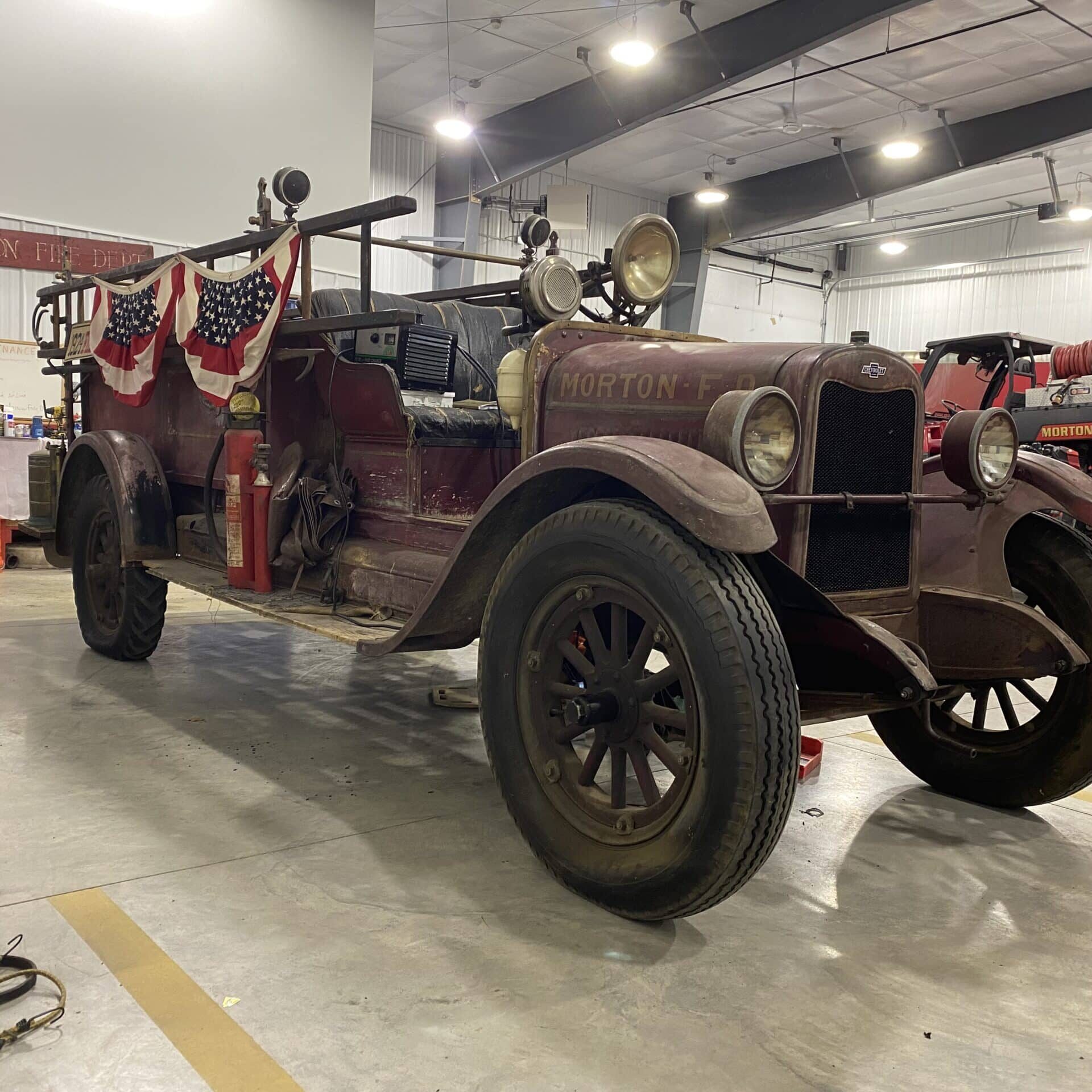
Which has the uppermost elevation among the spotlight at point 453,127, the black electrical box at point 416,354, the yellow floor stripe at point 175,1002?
the spotlight at point 453,127

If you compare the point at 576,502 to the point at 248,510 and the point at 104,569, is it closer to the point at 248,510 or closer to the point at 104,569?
the point at 248,510

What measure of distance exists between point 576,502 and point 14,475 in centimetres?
770

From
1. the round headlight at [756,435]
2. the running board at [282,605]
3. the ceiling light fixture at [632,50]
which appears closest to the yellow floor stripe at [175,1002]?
the running board at [282,605]

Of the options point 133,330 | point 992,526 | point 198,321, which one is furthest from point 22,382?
point 992,526

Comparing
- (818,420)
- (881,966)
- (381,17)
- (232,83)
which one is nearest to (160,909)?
(881,966)

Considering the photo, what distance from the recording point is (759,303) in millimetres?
19641

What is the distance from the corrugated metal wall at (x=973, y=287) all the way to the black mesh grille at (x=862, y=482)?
53.3ft

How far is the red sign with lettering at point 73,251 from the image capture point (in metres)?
9.17

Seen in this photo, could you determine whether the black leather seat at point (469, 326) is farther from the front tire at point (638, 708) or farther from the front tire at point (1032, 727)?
the front tire at point (1032, 727)

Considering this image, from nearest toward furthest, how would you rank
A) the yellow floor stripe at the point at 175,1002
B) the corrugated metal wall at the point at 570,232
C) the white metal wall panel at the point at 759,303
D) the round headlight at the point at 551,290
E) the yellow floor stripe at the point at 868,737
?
the yellow floor stripe at the point at 175,1002, the round headlight at the point at 551,290, the yellow floor stripe at the point at 868,737, the corrugated metal wall at the point at 570,232, the white metal wall panel at the point at 759,303

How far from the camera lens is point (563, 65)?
38.6ft

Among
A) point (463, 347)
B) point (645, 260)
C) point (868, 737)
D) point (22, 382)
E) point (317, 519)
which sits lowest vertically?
point (868, 737)

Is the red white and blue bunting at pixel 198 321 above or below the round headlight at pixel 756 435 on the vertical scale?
above

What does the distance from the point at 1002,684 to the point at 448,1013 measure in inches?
76.9
